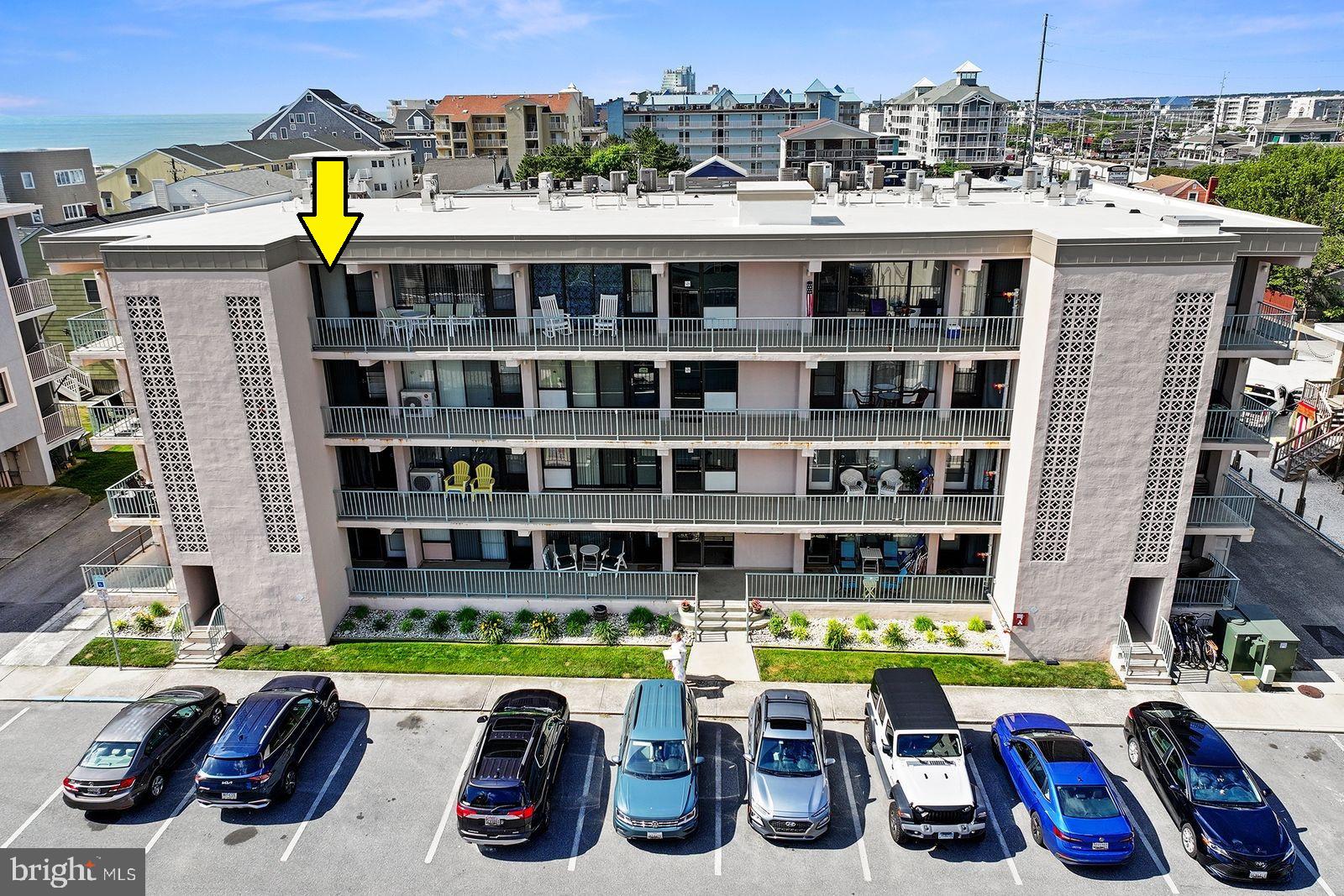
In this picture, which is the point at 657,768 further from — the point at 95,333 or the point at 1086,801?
the point at 95,333

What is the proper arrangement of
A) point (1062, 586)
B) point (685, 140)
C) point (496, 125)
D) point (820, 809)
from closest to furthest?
point (820, 809), point (1062, 586), point (496, 125), point (685, 140)

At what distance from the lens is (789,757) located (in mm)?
17875

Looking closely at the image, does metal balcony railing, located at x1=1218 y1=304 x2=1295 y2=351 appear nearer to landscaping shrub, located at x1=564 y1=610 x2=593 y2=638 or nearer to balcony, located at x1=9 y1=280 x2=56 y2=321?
landscaping shrub, located at x1=564 y1=610 x2=593 y2=638

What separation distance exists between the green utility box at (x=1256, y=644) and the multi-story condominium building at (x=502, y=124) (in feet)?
342

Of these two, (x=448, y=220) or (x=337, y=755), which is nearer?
(x=337, y=755)

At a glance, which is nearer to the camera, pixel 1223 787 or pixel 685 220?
pixel 1223 787

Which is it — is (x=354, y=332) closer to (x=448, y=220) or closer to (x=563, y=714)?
(x=448, y=220)

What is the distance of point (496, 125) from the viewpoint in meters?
115

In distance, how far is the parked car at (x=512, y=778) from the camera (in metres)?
16.8

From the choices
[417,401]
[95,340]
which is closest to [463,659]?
[417,401]

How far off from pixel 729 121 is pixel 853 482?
371ft

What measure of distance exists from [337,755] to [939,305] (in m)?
19.2

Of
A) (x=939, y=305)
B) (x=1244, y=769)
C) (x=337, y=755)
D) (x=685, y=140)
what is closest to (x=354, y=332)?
(x=337, y=755)

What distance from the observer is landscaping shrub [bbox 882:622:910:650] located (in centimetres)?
2353
